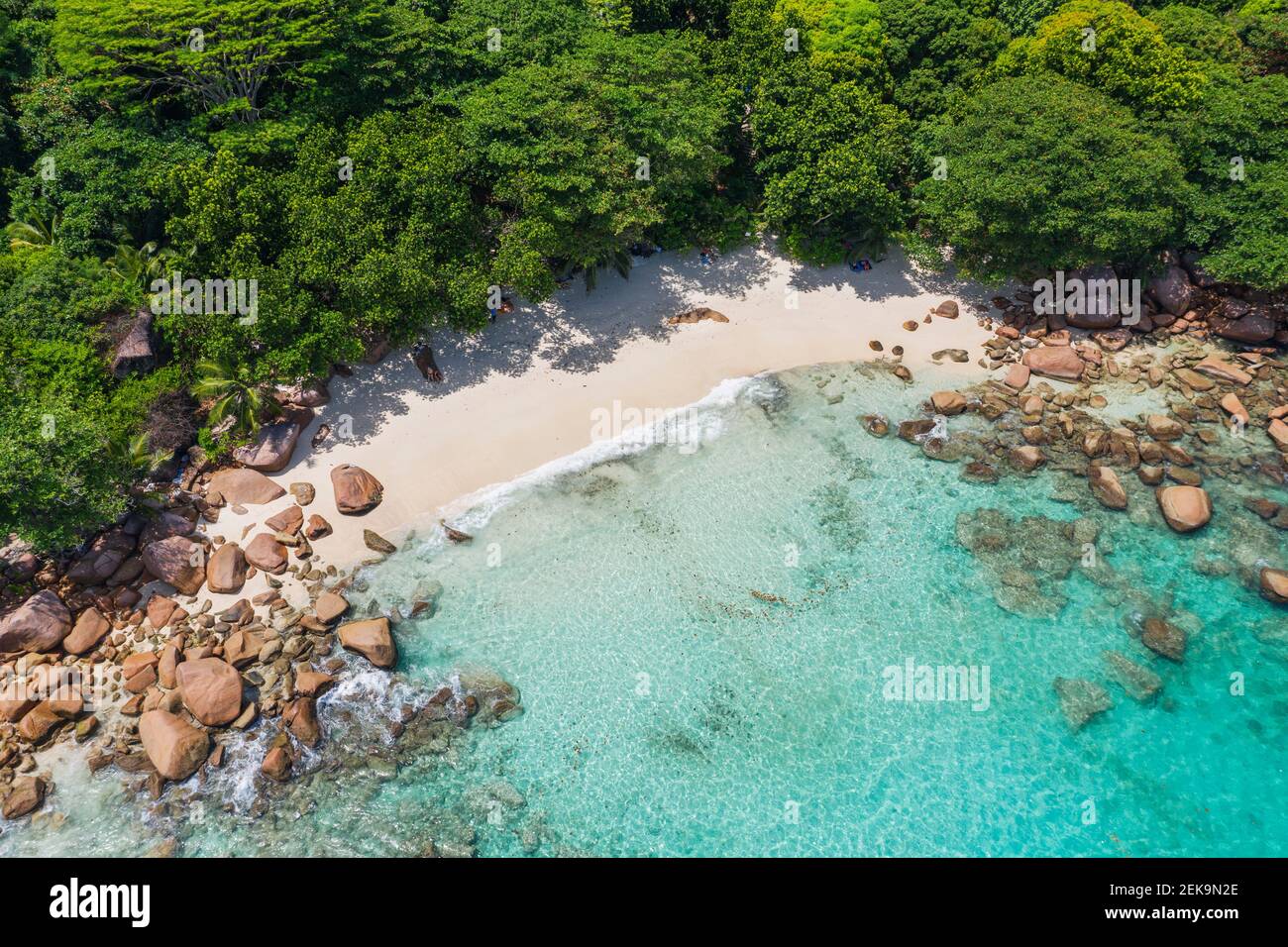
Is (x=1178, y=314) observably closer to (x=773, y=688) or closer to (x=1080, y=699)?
(x=1080, y=699)

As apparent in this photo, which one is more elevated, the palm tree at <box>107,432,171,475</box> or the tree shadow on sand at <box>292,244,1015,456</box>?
the tree shadow on sand at <box>292,244,1015,456</box>

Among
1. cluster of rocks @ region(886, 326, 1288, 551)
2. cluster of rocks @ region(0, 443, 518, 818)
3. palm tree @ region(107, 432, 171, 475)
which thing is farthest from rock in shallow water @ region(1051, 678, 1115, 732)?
palm tree @ region(107, 432, 171, 475)

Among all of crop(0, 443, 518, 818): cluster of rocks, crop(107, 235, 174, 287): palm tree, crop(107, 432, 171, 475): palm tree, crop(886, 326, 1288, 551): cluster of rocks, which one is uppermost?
crop(107, 235, 174, 287): palm tree

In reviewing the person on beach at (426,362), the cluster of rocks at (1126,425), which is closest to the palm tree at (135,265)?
the person on beach at (426,362)

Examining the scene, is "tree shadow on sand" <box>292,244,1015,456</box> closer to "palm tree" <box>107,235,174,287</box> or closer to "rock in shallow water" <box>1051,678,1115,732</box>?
"palm tree" <box>107,235,174,287</box>

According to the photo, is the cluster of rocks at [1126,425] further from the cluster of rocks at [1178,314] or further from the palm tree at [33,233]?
the palm tree at [33,233]

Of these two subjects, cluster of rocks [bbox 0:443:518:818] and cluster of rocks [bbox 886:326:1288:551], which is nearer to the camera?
cluster of rocks [bbox 0:443:518:818]

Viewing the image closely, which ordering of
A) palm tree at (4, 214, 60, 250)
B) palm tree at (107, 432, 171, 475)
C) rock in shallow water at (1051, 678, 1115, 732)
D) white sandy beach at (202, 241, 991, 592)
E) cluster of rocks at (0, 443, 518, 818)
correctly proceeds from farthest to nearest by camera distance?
1. palm tree at (4, 214, 60, 250)
2. white sandy beach at (202, 241, 991, 592)
3. palm tree at (107, 432, 171, 475)
4. rock in shallow water at (1051, 678, 1115, 732)
5. cluster of rocks at (0, 443, 518, 818)
